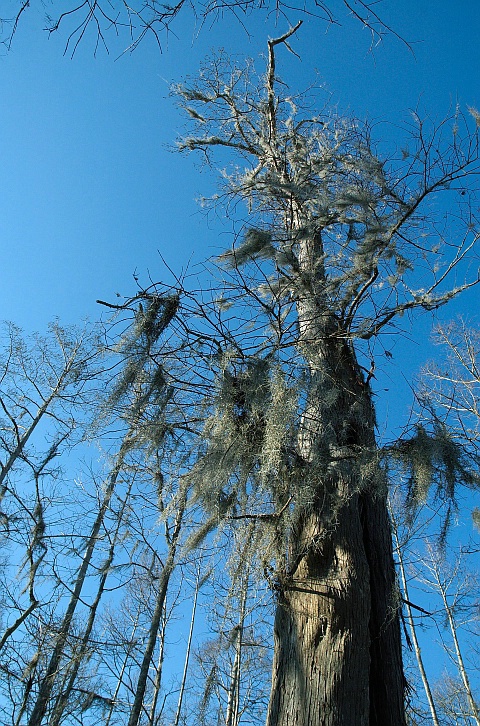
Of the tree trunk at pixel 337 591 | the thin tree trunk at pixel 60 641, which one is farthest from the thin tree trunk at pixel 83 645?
the tree trunk at pixel 337 591

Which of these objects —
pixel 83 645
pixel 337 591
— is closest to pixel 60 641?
pixel 83 645

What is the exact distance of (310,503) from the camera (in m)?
2.64

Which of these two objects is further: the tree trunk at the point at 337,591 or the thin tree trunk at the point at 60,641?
the thin tree trunk at the point at 60,641

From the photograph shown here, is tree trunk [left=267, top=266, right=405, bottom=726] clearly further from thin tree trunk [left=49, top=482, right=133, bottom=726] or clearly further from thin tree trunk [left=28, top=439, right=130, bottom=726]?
thin tree trunk [left=49, top=482, right=133, bottom=726]

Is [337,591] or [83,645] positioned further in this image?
[83,645]

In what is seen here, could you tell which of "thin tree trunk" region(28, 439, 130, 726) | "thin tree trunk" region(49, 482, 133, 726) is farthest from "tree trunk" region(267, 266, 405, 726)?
"thin tree trunk" region(49, 482, 133, 726)

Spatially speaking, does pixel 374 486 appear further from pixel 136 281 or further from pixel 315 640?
pixel 136 281

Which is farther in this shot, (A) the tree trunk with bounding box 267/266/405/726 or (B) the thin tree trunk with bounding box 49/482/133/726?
(B) the thin tree trunk with bounding box 49/482/133/726

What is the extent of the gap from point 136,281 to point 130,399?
26.0 inches

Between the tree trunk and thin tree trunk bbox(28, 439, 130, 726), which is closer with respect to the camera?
the tree trunk

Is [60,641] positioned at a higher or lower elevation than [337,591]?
higher

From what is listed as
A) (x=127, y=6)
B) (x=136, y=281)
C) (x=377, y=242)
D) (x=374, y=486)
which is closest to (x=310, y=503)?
(x=374, y=486)

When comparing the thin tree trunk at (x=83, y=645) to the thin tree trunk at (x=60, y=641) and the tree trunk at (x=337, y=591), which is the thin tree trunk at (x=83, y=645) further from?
the tree trunk at (x=337, y=591)

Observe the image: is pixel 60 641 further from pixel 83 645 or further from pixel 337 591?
pixel 337 591
